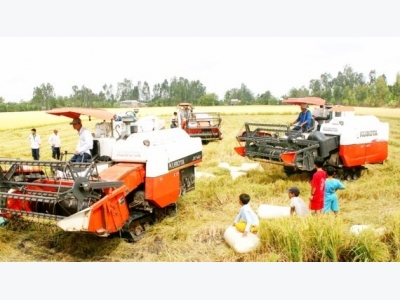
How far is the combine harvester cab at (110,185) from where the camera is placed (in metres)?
5.09

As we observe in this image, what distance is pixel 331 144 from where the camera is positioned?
925 centimetres

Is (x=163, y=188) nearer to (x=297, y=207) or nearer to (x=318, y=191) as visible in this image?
(x=297, y=207)

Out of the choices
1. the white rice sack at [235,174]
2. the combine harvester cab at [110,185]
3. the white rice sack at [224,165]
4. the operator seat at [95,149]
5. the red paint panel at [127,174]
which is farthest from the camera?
the white rice sack at [224,165]

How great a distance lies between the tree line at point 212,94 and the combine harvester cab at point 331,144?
460cm

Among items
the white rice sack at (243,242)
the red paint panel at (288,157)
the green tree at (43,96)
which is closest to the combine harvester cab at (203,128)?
the red paint panel at (288,157)

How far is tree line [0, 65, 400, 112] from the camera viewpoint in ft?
81.7

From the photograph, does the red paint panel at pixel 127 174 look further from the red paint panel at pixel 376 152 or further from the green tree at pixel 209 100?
the green tree at pixel 209 100

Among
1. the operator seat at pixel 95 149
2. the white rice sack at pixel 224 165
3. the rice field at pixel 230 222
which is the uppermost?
the operator seat at pixel 95 149

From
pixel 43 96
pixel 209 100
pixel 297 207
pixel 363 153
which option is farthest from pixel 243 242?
pixel 209 100

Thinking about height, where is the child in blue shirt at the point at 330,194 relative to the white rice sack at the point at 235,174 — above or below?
above

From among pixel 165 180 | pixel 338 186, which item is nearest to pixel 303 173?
pixel 338 186

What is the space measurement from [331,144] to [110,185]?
5774mm

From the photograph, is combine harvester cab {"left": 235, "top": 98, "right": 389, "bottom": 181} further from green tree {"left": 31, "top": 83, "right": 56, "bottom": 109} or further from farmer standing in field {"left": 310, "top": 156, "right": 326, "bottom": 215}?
green tree {"left": 31, "top": 83, "right": 56, "bottom": 109}

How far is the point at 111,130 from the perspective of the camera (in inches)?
280
